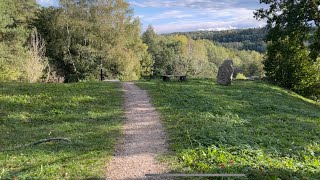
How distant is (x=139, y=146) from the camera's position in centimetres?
959

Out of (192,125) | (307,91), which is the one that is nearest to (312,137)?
(192,125)

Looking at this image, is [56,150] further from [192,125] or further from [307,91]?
[307,91]

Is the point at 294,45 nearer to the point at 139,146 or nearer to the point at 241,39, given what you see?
the point at 139,146

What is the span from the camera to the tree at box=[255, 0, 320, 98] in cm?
2420

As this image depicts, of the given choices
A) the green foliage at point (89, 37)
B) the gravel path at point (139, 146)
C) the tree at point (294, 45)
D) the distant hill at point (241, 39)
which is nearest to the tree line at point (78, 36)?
the green foliage at point (89, 37)

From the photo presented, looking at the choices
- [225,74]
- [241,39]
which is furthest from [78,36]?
[241,39]

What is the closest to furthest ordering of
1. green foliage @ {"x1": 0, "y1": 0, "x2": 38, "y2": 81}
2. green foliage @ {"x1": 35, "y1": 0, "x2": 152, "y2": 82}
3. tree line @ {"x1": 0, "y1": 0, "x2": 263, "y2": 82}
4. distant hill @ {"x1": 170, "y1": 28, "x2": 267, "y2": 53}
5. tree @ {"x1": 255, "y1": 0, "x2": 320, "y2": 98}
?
tree @ {"x1": 255, "y1": 0, "x2": 320, "y2": 98} → green foliage @ {"x1": 0, "y1": 0, "x2": 38, "y2": 81} → tree line @ {"x1": 0, "y1": 0, "x2": 263, "y2": 82} → green foliage @ {"x1": 35, "y1": 0, "x2": 152, "y2": 82} → distant hill @ {"x1": 170, "y1": 28, "x2": 267, "y2": 53}

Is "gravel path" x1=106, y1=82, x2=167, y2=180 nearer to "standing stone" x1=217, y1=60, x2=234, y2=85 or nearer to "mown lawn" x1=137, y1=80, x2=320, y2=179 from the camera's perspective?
"mown lawn" x1=137, y1=80, x2=320, y2=179

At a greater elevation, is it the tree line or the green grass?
the tree line

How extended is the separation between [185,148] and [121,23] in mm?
34657

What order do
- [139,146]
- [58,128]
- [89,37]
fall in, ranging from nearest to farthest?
[139,146]
[58,128]
[89,37]

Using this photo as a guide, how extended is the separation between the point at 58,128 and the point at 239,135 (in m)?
5.98

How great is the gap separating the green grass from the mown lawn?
2.04m

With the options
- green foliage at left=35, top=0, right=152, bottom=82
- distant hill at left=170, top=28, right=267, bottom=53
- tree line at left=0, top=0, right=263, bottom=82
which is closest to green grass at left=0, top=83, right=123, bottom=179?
tree line at left=0, top=0, right=263, bottom=82
